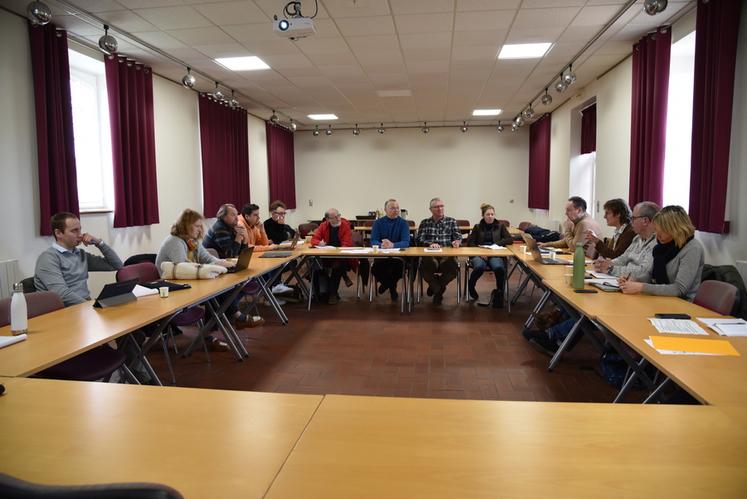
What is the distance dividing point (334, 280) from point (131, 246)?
8.37 feet

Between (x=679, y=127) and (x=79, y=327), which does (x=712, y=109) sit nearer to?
(x=679, y=127)

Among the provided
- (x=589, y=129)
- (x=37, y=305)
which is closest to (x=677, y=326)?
(x=37, y=305)

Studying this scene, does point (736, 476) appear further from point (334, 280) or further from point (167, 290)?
point (334, 280)

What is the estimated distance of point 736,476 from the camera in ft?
3.66

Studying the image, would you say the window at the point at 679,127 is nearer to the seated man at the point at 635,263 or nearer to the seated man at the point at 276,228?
the seated man at the point at 635,263

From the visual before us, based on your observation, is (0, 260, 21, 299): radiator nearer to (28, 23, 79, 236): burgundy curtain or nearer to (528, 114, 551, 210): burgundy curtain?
(28, 23, 79, 236): burgundy curtain

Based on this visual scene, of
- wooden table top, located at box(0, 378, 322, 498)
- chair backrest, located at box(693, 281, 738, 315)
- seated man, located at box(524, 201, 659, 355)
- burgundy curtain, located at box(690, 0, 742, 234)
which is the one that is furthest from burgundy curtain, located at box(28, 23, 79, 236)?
burgundy curtain, located at box(690, 0, 742, 234)

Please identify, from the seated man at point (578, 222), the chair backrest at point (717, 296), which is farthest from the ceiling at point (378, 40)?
the chair backrest at point (717, 296)

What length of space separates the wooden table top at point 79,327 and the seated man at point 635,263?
2752 mm

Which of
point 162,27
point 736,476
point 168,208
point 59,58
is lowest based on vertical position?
point 736,476

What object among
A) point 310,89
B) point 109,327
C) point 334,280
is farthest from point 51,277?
point 310,89

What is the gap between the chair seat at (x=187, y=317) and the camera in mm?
3652

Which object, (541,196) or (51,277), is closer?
(51,277)

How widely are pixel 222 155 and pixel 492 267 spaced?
16.0ft
